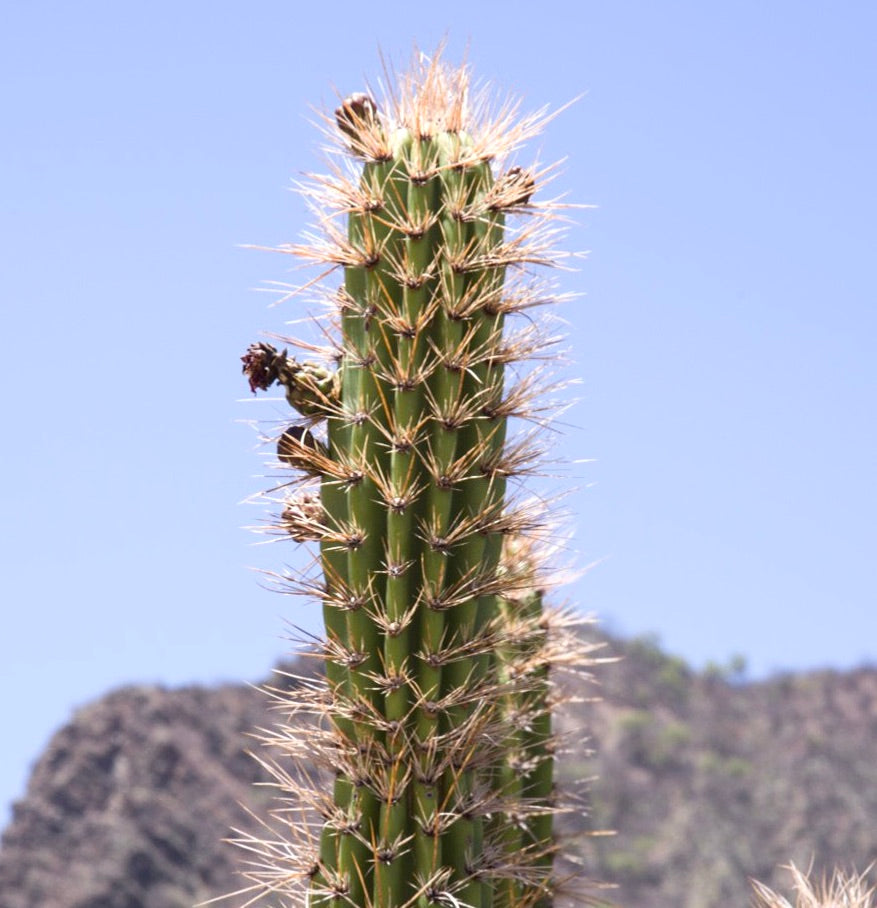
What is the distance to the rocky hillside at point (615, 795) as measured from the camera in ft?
98.7

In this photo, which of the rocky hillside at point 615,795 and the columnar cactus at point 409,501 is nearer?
the columnar cactus at point 409,501

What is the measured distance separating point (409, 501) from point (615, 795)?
36.0 metres

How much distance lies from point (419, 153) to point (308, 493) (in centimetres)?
88

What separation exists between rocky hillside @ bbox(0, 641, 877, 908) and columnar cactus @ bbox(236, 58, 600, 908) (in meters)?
23.9

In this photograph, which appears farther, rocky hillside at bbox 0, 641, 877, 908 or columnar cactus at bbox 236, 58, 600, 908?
rocky hillside at bbox 0, 641, 877, 908

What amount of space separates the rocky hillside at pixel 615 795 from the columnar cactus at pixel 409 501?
23.9 metres

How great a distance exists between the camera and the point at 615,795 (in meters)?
38.2

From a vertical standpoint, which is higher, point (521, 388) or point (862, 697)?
point (862, 697)

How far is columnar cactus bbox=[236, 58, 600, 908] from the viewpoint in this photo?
11.5ft

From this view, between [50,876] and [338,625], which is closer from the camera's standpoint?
[338,625]

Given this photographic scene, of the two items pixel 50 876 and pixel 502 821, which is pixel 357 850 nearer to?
pixel 502 821

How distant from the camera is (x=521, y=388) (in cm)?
375

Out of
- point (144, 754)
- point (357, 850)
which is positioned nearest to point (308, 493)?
point (357, 850)

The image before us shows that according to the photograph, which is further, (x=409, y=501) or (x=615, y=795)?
(x=615, y=795)
